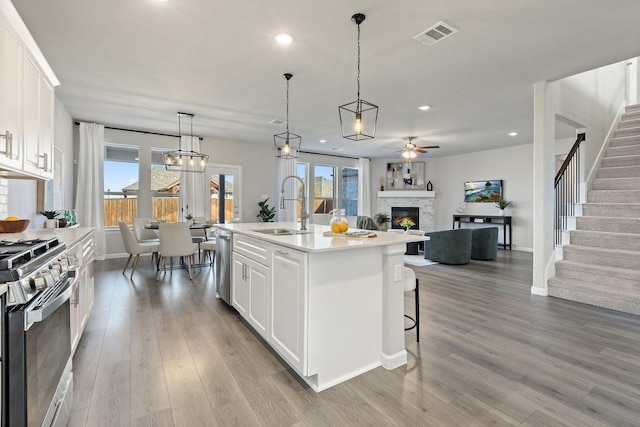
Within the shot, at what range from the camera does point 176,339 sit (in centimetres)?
271

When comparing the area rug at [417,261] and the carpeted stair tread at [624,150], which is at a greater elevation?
the carpeted stair tread at [624,150]

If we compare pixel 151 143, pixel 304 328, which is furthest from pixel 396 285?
pixel 151 143

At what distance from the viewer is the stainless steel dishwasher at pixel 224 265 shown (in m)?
3.40

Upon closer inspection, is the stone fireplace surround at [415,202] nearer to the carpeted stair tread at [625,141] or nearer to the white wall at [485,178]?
the white wall at [485,178]

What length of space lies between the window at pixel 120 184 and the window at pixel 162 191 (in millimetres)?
329

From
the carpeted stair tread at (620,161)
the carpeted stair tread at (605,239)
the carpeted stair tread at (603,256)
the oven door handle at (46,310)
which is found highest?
the carpeted stair tread at (620,161)

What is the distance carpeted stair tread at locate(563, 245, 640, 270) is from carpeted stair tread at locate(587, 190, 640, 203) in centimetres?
93

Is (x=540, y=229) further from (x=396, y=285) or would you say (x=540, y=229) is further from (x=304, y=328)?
(x=304, y=328)

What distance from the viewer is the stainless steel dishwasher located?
340cm

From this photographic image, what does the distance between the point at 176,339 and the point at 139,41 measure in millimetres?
2792

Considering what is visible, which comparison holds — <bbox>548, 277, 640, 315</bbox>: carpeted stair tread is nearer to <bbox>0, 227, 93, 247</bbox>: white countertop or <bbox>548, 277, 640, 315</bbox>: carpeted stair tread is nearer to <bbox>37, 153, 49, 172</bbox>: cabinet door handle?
<bbox>0, 227, 93, 247</bbox>: white countertop

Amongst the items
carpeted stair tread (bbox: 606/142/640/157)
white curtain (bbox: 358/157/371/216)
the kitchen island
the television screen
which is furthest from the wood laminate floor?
white curtain (bbox: 358/157/371/216)

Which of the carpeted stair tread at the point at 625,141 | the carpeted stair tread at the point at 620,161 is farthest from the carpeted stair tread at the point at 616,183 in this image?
the carpeted stair tread at the point at 625,141

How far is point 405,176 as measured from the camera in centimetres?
1022
